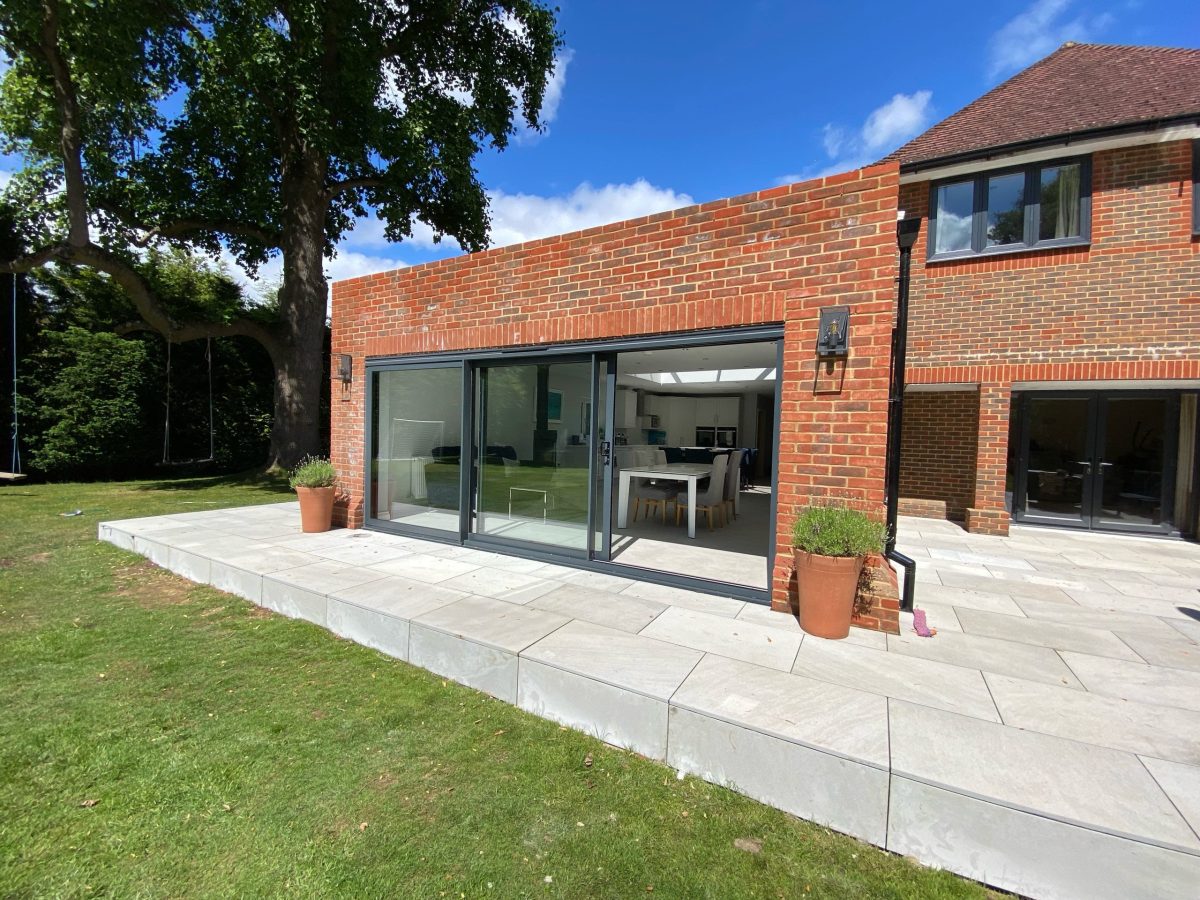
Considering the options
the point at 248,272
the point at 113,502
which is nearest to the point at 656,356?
the point at 113,502

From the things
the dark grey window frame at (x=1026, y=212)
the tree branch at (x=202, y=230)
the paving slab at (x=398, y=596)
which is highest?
the tree branch at (x=202, y=230)

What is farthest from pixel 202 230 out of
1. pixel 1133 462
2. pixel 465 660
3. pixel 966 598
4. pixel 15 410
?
pixel 1133 462

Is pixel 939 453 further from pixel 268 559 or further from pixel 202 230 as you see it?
pixel 202 230

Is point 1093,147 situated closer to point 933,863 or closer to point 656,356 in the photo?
point 656,356

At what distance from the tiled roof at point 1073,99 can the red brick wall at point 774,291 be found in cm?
587

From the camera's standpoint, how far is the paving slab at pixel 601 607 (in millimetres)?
3597

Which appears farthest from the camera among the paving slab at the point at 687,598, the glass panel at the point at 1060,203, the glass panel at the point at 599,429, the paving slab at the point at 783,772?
the glass panel at the point at 1060,203

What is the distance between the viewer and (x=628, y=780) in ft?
7.92

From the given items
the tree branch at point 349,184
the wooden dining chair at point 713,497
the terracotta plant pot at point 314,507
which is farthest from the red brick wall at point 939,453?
the tree branch at point 349,184

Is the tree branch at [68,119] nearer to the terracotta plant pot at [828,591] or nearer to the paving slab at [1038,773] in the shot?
the terracotta plant pot at [828,591]

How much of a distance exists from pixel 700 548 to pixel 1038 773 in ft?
12.6

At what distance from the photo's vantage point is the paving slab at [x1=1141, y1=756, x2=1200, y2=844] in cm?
186

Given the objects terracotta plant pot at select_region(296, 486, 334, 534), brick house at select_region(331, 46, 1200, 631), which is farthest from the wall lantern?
terracotta plant pot at select_region(296, 486, 334, 534)

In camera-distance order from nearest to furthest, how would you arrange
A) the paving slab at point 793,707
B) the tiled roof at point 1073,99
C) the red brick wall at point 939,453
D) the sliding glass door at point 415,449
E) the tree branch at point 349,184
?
the paving slab at point 793,707
the sliding glass door at point 415,449
the tiled roof at point 1073,99
the red brick wall at point 939,453
the tree branch at point 349,184
